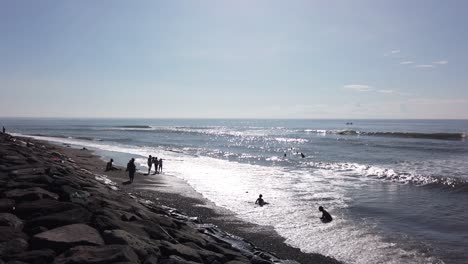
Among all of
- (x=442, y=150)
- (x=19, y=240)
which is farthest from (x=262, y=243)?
(x=442, y=150)

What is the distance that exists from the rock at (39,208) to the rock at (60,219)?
326 millimetres

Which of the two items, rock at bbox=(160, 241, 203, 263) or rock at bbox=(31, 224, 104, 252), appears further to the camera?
rock at bbox=(160, 241, 203, 263)

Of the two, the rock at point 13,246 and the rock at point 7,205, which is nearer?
the rock at point 13,246

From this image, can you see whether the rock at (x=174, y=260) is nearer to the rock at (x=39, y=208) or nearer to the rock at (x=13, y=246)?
the rock at (x=13, y=246)

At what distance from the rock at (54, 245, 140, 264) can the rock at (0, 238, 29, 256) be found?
0.76m

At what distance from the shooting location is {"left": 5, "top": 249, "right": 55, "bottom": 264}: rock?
603 cm

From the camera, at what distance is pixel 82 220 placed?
26.3 feet

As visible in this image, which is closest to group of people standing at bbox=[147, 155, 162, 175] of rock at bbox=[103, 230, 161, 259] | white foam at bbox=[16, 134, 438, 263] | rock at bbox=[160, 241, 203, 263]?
white foam at bbox=[16, 134, 438, 263]

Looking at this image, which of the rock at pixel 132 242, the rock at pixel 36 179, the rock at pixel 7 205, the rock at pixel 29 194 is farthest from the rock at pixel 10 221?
the rock at pixel 36 179

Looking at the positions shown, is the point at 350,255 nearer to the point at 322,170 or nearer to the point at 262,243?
the point at 262,243

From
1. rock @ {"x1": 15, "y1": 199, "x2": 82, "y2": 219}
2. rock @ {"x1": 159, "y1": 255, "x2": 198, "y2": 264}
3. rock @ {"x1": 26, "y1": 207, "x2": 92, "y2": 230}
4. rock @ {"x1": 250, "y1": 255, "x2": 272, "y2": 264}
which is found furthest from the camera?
rock @ {"x1": 250, "y1": 255, "x2": 272, "y2": 264}

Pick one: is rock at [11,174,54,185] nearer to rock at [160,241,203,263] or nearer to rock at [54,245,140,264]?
rock at [160,241,203,263]

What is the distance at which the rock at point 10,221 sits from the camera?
729 centimetres

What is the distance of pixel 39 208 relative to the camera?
328 inches
